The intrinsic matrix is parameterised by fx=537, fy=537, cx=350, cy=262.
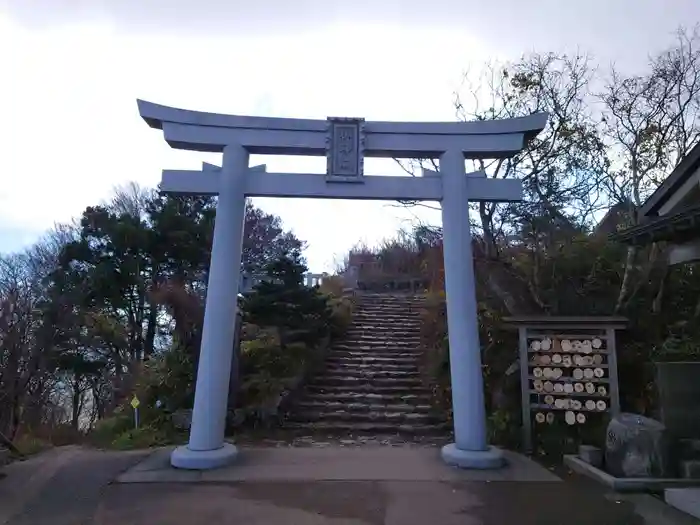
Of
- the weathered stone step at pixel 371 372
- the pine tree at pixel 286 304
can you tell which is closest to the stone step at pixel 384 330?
the weathered stone step at pixel 371 372

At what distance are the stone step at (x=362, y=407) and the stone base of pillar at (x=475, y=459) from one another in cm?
321

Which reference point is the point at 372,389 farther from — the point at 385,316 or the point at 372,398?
the point at 385,316

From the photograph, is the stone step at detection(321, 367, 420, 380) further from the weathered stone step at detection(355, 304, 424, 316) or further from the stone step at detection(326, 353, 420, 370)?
the weathered stone step at detection(355, 304, 424, 316)

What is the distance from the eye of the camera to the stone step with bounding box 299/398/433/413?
34.1 feet

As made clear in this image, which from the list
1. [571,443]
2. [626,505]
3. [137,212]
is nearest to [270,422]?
[571,443]

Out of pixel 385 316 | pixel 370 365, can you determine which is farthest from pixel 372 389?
pixel 385 316

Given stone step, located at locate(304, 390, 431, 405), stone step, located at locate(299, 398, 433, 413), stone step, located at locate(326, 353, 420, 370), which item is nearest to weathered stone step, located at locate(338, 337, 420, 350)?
stone step, located at locate(326, 353, 420, 370)

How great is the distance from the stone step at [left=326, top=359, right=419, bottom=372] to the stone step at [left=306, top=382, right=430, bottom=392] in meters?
0.95

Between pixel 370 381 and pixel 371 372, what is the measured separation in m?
0.45

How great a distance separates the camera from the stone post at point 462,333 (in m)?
7.14

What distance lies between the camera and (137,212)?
22422 mm

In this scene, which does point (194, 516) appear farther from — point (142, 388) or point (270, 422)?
point (142, 388)

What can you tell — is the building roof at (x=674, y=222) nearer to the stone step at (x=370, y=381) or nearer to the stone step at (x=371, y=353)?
the stone step at (x=370, y=381)

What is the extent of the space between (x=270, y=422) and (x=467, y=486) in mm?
4533
